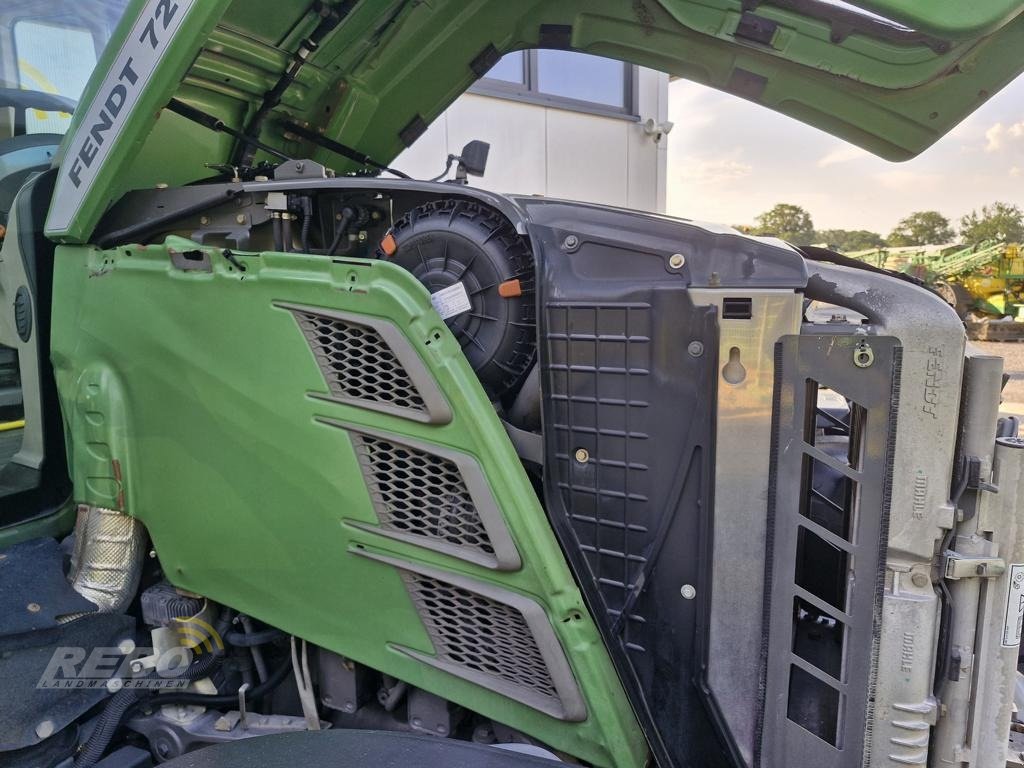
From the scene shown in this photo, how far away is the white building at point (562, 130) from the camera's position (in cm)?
743

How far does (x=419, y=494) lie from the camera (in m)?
1.88

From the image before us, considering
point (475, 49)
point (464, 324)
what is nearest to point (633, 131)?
point (475, 49)

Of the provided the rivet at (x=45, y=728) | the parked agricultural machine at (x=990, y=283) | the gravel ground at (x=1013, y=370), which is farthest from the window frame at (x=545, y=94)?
the parked agricultural machine at (x=990, y=283)

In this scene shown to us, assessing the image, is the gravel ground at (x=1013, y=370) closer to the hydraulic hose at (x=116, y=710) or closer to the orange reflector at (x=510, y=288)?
the orange reflector at (x=510, y=288)

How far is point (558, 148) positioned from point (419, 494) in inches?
289

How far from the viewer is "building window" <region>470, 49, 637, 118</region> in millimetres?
7785

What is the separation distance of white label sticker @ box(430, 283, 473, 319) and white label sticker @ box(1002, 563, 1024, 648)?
133 centimetres

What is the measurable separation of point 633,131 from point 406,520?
27.7 ft

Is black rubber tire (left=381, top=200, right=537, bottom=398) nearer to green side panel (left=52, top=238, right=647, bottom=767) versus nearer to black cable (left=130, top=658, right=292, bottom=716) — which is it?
green side panel (left=52, top=238, right=647, bottom=767)

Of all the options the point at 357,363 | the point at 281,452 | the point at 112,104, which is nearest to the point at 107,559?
the point at 281,452

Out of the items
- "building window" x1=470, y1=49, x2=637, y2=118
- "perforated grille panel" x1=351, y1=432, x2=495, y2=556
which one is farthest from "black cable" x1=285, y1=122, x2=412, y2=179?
"building window" x1=470, y1=49, x2=637, y2=118

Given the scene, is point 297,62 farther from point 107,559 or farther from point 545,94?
point 545,94

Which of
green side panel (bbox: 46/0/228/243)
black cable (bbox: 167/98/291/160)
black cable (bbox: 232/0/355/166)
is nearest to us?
green side panel (bbox: 46/0/228/243)

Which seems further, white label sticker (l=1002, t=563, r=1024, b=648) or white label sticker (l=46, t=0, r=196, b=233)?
white label sticker (l=46, t=0, r=196, b=233)
